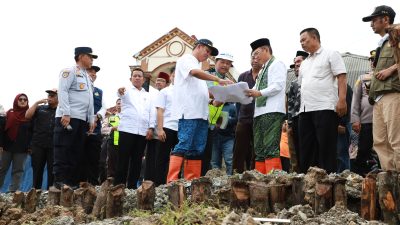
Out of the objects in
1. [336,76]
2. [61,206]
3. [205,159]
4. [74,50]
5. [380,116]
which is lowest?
[61,206]

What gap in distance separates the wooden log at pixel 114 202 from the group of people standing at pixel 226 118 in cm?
184

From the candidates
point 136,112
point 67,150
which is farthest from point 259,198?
point 136,112

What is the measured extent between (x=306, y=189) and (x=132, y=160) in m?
4.11

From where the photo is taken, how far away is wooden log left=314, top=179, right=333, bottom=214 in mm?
3646

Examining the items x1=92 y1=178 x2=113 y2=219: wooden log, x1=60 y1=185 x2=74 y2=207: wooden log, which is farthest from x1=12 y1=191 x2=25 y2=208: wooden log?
x1=92 y1=178 x2=113 y2=219: wooden log

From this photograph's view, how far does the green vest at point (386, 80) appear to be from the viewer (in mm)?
4973

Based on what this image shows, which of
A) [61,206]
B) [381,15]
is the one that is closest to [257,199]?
[61,206]

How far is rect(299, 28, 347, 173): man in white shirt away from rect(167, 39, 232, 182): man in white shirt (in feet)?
3.41

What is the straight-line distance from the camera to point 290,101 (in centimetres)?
740

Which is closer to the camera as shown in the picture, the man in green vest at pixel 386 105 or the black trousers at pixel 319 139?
the man in green vest at pixel 386 105

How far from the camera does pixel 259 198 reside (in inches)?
151

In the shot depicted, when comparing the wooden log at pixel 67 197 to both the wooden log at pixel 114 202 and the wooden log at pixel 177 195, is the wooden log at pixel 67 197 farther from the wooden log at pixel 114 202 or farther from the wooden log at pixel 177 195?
the wooden log at pixel 177 195

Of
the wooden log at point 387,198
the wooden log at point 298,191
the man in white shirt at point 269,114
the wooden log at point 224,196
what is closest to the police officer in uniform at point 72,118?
the man in white shirt at point 269,114

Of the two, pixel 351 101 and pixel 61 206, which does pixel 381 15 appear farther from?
pixel 61 206
